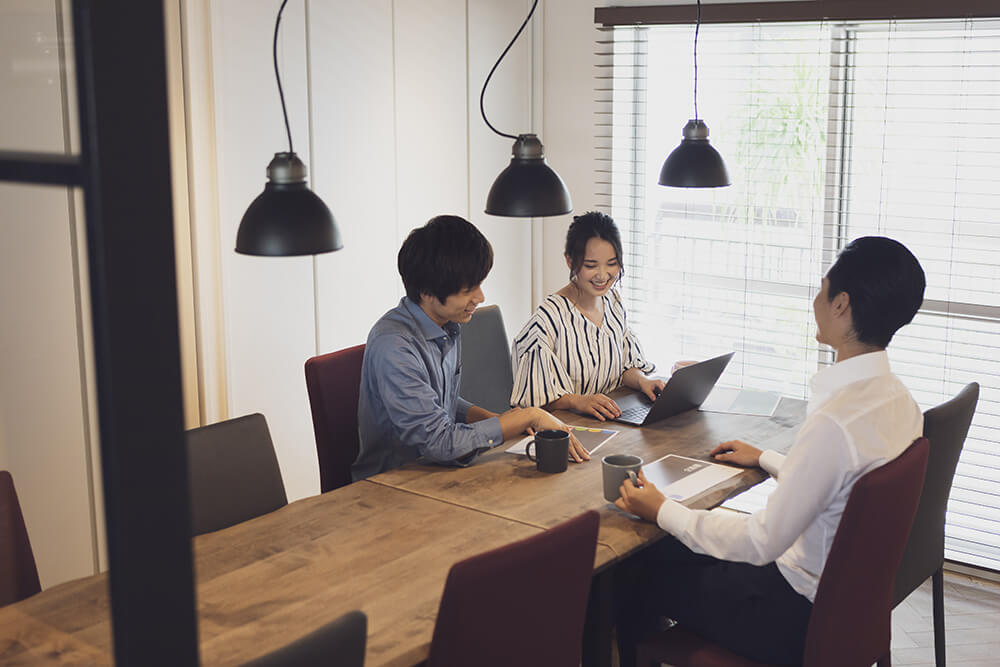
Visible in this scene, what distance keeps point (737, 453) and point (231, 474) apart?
1.34 m

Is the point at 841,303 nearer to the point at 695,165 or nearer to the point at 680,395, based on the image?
the point at 680,395

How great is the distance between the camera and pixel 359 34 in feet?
12.8

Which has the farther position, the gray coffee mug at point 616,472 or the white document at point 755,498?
the white document at point 755,498

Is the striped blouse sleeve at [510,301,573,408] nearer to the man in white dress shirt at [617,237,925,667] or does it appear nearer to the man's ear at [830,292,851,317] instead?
the man in white dress shirt at [617,237,925,667]

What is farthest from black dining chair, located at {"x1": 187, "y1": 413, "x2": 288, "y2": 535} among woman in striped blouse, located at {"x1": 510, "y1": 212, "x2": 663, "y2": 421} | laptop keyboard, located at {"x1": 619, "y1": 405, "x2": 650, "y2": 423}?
laptop keyboard, located at {"x1": 619, "y1": 405, "x2": 650, "y2": 423}

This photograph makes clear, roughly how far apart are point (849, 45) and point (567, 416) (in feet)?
Result: 6.64

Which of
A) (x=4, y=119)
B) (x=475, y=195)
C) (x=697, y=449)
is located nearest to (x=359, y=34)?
(x=475, y=195)

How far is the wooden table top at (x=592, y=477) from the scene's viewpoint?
221 cm

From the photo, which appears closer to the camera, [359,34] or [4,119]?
[4,119]

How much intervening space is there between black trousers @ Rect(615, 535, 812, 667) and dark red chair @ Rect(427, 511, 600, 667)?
510 millimetres

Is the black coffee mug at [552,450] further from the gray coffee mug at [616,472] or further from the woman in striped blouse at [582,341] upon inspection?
the woman in striped blouse at [582,341]

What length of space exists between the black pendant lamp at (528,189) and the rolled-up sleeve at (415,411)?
1.61ft

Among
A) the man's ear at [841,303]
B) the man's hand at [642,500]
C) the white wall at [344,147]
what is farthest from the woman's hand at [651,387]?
the white wall at [344,147]

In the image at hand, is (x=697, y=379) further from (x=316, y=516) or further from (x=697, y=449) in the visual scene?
(x=316, y=516)
